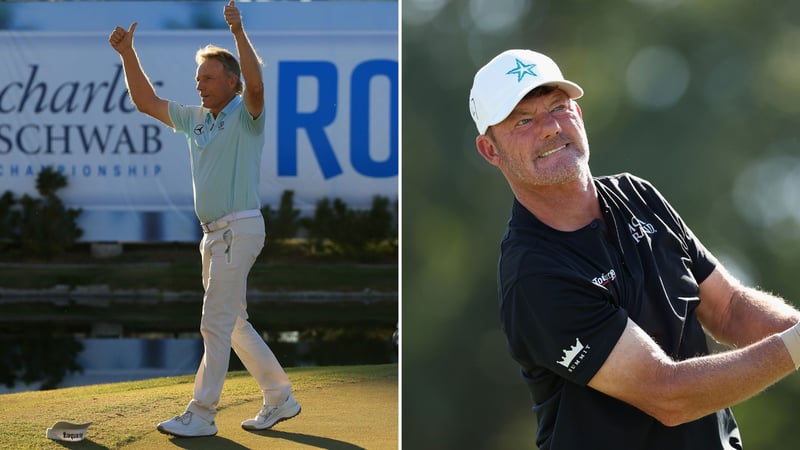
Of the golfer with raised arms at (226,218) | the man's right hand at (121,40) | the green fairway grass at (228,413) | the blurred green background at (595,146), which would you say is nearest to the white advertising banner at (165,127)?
the blurred green background at (595,146)

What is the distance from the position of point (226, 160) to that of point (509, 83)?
236 cm

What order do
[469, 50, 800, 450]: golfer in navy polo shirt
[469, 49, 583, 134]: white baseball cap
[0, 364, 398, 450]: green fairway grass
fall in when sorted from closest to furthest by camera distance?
[469, 50, 800, 450]: golfer in navy polo shirt < [469, 49, 583, 134]: white baseball cap < [0, 364, 398, 450]: green fairway grass

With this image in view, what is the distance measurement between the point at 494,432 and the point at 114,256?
10.0m

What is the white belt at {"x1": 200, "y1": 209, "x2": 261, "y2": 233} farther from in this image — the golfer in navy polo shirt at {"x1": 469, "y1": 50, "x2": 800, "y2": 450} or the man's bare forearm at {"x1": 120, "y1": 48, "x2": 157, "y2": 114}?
the golfer in navy polo shirt at {"x1": 469, "y1": 50, "x2": 800, "y2": 450}

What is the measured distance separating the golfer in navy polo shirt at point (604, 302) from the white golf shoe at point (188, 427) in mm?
2304

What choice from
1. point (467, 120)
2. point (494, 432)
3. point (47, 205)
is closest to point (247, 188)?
point (467, 120)

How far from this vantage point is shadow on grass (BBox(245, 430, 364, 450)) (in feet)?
12.9

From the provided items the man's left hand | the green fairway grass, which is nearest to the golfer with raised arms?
the man's left hand

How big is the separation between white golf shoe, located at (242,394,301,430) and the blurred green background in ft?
3.41

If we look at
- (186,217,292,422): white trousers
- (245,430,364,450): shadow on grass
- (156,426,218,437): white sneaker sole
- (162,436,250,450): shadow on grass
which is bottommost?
(162,436,250,450): shadow on grass

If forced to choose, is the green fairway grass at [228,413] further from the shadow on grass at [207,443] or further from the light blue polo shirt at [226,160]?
the light blue polo shirt at [226,160]

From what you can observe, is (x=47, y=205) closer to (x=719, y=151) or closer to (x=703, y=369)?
(x=719, y=151)

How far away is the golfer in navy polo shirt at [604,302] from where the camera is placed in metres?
1.85

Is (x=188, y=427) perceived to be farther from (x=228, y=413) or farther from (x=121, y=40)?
(x=121, y=40)
